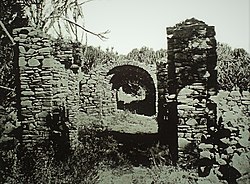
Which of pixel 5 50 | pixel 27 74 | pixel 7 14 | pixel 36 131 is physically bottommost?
pixel 36 131

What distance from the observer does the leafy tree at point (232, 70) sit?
17.0 feet

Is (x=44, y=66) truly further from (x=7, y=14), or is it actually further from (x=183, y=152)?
(x=183, y=152)

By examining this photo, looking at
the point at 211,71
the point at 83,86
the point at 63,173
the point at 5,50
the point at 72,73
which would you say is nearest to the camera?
the point at 63,173

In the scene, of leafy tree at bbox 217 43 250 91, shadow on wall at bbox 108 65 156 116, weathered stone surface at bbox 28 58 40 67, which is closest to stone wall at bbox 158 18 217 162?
leafy tree at bbox 217 43 250 91

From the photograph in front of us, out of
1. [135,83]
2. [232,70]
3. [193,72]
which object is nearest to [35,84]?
[193,72]

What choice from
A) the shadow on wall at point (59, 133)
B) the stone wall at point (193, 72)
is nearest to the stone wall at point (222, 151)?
the stone wall at point (193, 72)

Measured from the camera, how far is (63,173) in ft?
10.8

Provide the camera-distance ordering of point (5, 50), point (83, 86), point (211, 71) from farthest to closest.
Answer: point (83, 86), point (5, 50), point (211, 71)

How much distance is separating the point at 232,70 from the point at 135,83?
17.4ft

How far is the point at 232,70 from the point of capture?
6852 millimetres

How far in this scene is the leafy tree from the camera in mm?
5186

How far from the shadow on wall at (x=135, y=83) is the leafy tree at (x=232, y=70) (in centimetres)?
346

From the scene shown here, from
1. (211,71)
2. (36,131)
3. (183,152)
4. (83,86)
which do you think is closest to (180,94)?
(211,71)

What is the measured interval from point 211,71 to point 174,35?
68cm
